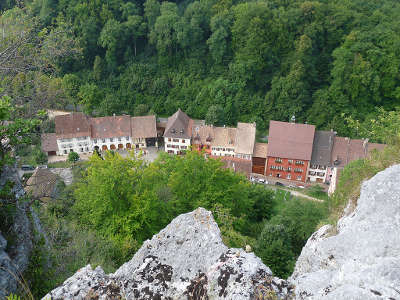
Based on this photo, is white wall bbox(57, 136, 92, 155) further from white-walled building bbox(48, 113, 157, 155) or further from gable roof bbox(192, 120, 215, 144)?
gable roof bbox(192, 120, 215, 144)

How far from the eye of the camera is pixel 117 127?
48.3 meters

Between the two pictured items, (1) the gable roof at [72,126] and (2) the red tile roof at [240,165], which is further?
(1) the gable roof at [72,126]

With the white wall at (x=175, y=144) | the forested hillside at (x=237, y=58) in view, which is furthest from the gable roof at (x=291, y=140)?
the white wall at (x=175, y=144)

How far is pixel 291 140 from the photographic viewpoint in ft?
135

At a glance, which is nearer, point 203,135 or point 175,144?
point 203,135

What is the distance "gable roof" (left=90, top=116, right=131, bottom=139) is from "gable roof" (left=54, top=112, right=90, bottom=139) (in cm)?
120

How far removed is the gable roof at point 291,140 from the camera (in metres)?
40.8

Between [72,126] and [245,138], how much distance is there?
22868 mm

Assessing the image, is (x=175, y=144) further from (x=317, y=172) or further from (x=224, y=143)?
(x=317, y=172)

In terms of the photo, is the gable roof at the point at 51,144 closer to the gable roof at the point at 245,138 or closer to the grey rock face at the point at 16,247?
the gable roof at the point at 245,138

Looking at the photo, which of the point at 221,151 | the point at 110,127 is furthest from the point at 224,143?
the point at 110,127

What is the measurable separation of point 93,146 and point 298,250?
35.1m

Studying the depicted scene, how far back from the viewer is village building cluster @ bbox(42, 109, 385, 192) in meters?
40.8

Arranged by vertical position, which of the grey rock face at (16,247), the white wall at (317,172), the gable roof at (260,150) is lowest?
the white wall at (317,172)
